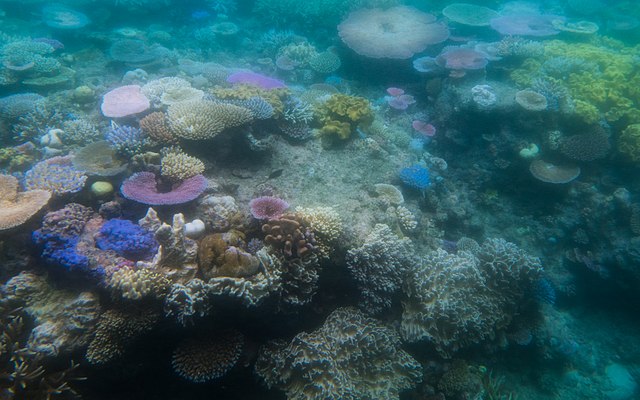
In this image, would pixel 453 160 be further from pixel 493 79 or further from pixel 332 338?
pixel 332 338

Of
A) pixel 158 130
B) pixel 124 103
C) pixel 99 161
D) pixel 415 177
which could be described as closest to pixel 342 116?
pixel 415 177

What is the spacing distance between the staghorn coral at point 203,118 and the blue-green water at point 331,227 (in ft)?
0.13

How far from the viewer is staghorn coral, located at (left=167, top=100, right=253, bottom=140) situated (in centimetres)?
473

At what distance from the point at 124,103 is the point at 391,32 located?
8.75 metres

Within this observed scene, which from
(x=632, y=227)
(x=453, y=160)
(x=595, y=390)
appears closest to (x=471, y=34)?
(x=453, y=160)

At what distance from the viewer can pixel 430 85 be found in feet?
31.6

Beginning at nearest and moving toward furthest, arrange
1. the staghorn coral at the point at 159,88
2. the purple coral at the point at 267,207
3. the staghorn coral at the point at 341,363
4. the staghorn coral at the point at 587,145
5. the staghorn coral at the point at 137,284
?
the staghorn coral at the point at 137,284 < the staghorn coral at the point at 341,363 < the purple coral at the point at 267,207 < the staghorn coral at the point at 159,88 < the staghorn coral at the point at 587,145

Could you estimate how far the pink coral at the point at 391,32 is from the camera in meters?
9.85

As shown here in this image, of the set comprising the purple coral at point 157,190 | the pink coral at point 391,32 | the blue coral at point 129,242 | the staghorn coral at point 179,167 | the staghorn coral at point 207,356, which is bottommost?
the staghorn coral at point 207,356

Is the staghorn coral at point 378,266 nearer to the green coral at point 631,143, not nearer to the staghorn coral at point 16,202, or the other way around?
the staghorn coral at point 16,202

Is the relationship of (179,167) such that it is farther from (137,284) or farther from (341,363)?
(341,363)

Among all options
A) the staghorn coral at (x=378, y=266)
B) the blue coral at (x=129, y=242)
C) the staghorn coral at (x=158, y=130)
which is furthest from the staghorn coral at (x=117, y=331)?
the staghorn coral at (x=378, y=266)

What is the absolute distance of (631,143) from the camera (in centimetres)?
701

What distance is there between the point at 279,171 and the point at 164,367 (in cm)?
332
